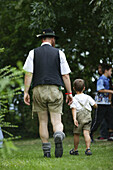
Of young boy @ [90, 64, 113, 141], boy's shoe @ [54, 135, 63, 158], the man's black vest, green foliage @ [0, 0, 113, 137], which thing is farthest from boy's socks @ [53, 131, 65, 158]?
green foliage @ [0, 0, 113, 137]

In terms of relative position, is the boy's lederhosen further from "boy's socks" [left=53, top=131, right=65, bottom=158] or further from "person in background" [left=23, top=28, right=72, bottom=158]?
"boy's socks" [left=53, top=131, right=65, bottom=158]

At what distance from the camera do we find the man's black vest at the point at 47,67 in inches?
207

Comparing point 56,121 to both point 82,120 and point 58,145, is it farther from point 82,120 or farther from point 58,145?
point 82,120

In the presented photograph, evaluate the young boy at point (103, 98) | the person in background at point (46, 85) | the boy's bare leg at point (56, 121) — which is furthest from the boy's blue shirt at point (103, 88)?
the boy's bare leg at point (56, 121)

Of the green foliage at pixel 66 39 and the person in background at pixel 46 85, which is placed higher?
the green foliage at pixel 66 39

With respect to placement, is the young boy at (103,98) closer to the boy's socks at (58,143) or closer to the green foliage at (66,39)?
the green foliage at (66,39)

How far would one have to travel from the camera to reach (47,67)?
530 centimetres

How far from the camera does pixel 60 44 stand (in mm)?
13422

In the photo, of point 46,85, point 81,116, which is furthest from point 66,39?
point 46,85

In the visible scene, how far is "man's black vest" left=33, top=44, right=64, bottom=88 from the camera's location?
525 cm

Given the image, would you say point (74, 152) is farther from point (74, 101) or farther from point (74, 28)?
point (74, 28)

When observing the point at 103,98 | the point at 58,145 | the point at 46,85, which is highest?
the point at 46,85

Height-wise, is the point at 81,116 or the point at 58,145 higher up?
the point at 81,116

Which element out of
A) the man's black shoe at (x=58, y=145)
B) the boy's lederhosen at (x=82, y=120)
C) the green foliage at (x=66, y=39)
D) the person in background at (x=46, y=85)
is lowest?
the man's black shoe at (x=58, y=145)
